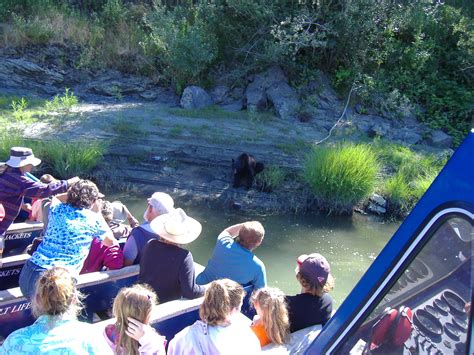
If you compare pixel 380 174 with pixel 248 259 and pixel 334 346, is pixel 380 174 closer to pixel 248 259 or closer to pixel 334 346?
pixel 248 259

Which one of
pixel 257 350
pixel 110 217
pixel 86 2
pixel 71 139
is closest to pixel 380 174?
pixel 71 139

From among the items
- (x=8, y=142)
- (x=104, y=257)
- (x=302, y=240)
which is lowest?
(x=8, y=142)

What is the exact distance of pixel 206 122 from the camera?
470 inches

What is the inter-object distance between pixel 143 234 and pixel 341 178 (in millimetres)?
5365

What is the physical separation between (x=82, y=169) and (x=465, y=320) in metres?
8.39

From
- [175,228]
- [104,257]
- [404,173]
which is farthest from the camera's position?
[404,173]

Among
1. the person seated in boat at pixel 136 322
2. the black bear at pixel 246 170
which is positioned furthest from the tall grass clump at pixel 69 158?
the person seated in boat at pixel 136 322

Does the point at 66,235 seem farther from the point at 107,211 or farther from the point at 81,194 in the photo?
the point at 107,211

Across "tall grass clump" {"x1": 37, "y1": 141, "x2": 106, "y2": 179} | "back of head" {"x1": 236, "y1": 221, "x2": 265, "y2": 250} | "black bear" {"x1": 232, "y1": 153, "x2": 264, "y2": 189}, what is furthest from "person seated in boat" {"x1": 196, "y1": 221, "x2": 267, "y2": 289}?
"tall grass clump" {"x1": 37, "y1": 141, "x2": 106, "y2": 179}

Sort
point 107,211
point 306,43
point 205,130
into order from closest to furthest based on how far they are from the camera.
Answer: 1. point 107,211
2. point 205,130
3. point 306,43

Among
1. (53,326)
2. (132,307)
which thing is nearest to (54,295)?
(53,326)

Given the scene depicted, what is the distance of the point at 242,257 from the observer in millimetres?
4230

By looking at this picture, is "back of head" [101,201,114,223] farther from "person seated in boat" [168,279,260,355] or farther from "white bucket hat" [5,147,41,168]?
"person seated in boat" [168,279,260,355]

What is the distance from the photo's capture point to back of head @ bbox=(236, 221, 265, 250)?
4.17 m
